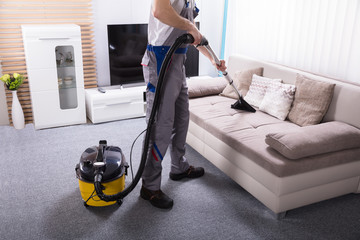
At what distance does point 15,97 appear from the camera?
3791 mm

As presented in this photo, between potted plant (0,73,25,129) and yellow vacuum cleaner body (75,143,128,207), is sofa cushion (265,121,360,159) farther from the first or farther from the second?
potted plant (0,73,25,129)

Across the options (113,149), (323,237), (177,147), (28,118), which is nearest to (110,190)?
(113,149)

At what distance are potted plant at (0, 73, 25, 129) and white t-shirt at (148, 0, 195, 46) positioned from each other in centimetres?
200

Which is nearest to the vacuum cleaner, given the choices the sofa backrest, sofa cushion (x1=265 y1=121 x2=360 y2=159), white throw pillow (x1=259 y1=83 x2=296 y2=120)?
sofa cushion (x1=265 y1=121 x2=360 y2=159)

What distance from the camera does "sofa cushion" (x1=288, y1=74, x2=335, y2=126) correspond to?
2.74 metres

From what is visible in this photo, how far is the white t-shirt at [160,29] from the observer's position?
7.47 feet

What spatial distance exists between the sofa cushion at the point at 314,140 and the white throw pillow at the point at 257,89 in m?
0.82

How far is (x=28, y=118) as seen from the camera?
411 cm

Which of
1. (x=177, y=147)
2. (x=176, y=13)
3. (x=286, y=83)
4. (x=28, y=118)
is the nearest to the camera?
Answer: (x=176, y=13)

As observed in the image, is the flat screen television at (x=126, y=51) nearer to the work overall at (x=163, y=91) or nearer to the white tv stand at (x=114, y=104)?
the white tv stand at (x=114, y=104)

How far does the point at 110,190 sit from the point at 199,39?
3.67 feet

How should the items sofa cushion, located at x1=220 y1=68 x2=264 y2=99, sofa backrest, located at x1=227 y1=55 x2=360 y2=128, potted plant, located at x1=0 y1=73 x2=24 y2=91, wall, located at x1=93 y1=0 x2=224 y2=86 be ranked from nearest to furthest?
sofa backrest, located at x1=227 y1=55 x2=360 y2=128
sofa cushion, located at x1=220 y1=68 x2=264 y2=99
potted plant, located at x1=0 y1=73 x2=24 y2=91
wall, located at x1=93 y1=0 x2=224 y2=86

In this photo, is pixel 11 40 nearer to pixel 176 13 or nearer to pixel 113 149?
pixel 113 149

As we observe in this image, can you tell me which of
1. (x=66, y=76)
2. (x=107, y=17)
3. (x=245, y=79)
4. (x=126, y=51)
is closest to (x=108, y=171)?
(x=245, y=79)
